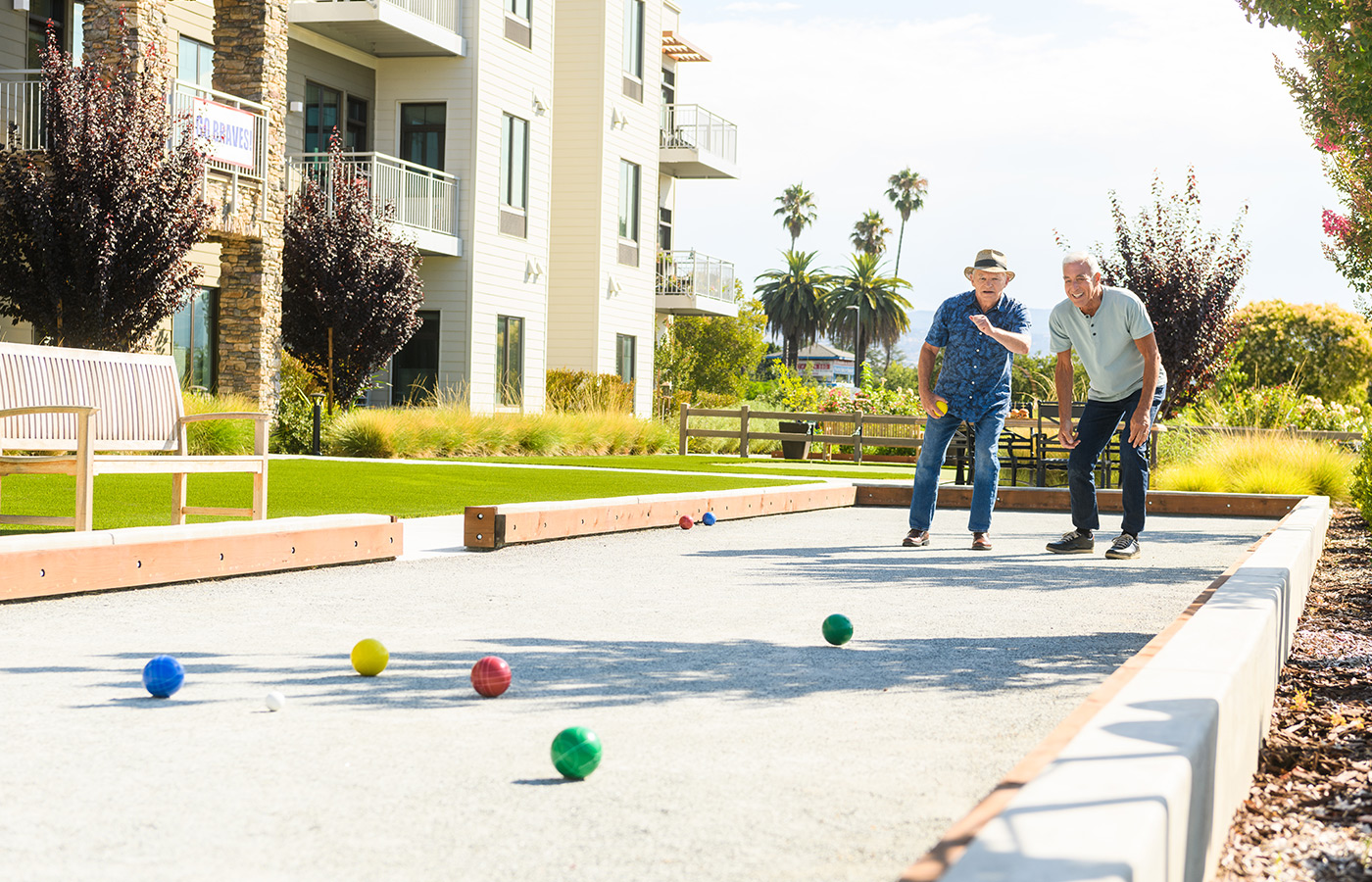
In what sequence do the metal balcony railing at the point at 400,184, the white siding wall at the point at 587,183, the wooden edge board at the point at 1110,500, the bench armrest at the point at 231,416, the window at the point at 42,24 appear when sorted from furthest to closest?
the white siding wall at the point at 587,183 → the metal balcony railing at the point at 400,184 → the window at the point at 42,24 → the wooden edge board at the point at 1110,500 → the bench armrest at the point at 231,416

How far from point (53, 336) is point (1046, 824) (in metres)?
17.1

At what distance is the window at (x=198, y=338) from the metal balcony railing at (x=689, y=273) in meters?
15.1

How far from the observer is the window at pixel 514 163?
2784cm

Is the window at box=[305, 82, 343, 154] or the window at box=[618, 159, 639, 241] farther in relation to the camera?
the window at box=[618, 159, 639, 241]

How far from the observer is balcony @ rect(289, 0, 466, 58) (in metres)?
24.0

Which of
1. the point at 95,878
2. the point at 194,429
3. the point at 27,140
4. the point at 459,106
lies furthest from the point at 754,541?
the point at 459,106

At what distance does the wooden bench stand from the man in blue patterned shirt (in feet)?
14.3

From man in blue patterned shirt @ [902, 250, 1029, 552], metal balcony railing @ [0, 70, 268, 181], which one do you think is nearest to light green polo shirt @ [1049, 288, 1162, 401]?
man in blue patterned shirt @ [902, 250, 1029, 552]

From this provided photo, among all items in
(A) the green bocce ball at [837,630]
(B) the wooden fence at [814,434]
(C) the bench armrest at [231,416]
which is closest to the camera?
(A) the green bocce ball at [837,630]

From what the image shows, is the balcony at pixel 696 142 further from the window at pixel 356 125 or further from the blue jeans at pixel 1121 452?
the blue jeans at pixel 1121 452

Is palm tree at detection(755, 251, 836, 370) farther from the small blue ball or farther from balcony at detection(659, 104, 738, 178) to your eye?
the small blue ball

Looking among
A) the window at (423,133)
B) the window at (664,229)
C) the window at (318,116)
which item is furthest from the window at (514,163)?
the window at (664,229)

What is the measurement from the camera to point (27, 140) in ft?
59.9

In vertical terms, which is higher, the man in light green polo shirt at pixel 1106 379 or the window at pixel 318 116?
the window at pixel 318 116
